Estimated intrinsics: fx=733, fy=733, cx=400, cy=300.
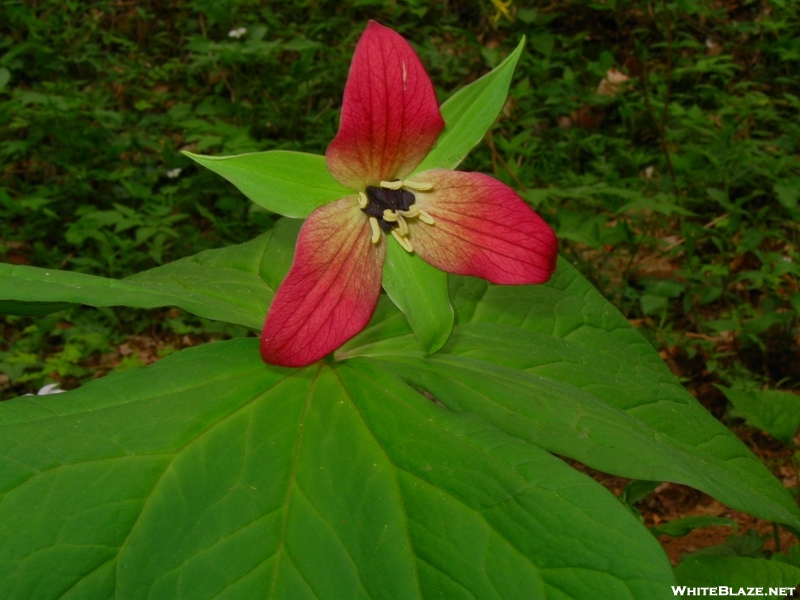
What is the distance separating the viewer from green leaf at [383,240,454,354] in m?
1.02

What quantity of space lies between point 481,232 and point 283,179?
278mm

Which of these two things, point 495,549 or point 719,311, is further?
point 719,311

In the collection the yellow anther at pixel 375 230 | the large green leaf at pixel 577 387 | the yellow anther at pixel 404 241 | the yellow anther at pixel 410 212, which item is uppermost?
the yellow anther at pixel 410 212

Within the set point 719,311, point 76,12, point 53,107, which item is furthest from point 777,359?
point 76,12

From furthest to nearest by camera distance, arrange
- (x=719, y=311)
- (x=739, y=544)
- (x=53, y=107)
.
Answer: (x=53, y=107), (x=719, y=311), (x=739, y=544)

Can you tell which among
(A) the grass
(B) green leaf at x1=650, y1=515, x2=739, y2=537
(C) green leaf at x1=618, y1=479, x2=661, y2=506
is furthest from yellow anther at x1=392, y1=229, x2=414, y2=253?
(A) the grass

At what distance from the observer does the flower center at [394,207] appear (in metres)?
1.00

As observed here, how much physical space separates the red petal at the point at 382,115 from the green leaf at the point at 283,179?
0.08ft

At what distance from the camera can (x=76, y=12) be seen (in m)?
5.33

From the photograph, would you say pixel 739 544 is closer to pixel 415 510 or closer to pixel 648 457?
pixel 648 457

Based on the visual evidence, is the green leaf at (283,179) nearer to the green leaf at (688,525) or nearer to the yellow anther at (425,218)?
the yellow anther at (425,218)

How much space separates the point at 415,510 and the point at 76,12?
5.58 meters

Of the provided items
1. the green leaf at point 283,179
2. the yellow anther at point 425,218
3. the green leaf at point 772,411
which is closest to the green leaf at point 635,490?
the green leaf at point 772,411

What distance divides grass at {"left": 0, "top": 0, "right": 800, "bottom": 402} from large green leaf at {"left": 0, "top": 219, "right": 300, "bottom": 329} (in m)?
1.67
